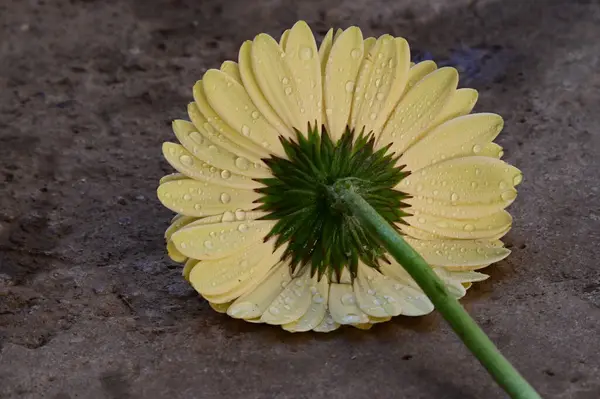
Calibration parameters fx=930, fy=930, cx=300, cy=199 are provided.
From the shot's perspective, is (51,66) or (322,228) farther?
(51,66)

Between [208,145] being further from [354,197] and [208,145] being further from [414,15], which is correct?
[414,15]

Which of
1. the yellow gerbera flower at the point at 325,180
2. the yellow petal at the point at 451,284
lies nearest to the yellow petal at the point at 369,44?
the yellow gerbera flower at the point at 325,180

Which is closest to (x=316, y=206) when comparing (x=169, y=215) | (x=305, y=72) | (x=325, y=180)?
(x=325, y=180)

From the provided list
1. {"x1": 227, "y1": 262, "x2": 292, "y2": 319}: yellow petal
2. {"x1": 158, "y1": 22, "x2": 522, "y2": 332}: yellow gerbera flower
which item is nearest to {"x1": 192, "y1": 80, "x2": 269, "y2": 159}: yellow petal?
{"x1": 158, "y1": 22, "x2": 522, "y2": 332}: yellow gerbera flower

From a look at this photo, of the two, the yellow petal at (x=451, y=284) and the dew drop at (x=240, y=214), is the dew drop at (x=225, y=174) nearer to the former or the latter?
the dew drop at (x=240, y=214)

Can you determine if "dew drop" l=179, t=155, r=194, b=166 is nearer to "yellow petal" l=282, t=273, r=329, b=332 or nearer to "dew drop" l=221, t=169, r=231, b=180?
"dew drop" l=221, t=169, r=231, b=180

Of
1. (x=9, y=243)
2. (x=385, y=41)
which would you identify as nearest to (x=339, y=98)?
(x=385, y=41)

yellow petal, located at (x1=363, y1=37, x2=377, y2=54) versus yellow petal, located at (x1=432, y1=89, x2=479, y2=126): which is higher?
yellow petal, located at (x1=363, y1=37, x2=377, y2=54)

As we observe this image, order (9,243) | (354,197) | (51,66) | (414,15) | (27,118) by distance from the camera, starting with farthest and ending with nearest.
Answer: (414,15) < (51,66) < (27,118) < (9,243) < (354,197)
